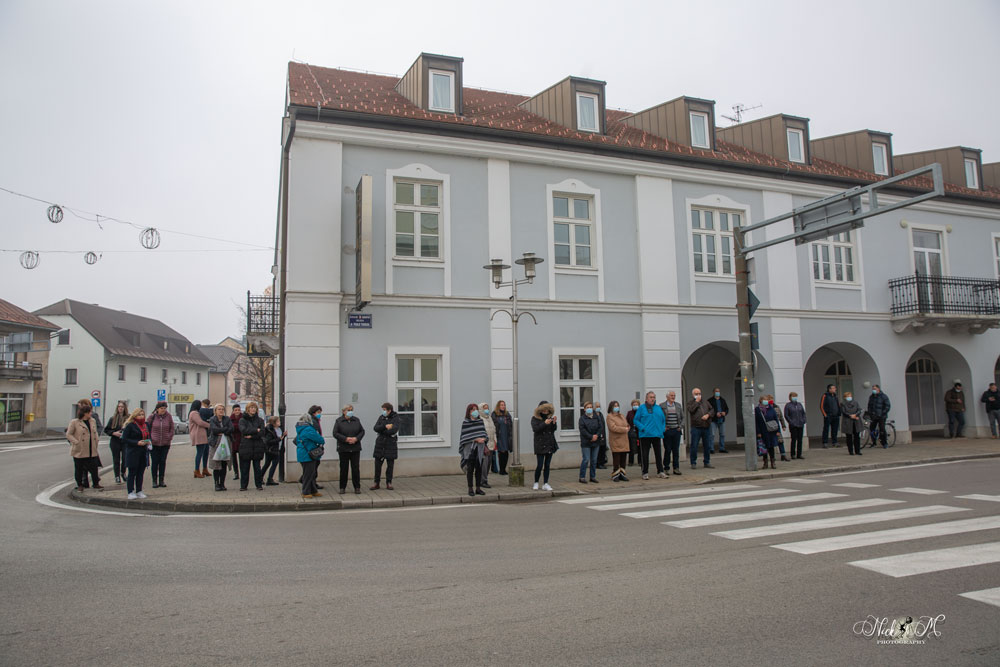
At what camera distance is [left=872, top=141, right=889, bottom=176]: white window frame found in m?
22.7

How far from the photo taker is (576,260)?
17.3m

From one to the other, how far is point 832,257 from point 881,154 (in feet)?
16.9

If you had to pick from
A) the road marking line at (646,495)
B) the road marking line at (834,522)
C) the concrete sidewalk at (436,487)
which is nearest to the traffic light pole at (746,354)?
the concrete sidewalk at (436,487)

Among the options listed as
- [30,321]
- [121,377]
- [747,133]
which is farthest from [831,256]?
[121,377]

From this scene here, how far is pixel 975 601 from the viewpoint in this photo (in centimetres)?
526

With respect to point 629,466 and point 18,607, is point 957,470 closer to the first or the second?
point 629,466

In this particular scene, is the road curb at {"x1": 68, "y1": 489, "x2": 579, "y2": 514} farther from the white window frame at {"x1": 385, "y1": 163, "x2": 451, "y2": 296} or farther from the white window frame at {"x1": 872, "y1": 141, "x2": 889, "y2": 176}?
the white window frame at {"x1": 872, "y1": 141, "x2": 889, "y2": 176}

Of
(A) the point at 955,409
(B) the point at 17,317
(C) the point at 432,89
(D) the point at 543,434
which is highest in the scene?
(C) the point at 432,89

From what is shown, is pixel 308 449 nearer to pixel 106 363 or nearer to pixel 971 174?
pixel 971 174

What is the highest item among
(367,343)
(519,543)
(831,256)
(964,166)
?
(964,166)

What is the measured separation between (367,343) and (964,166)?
2150 cm

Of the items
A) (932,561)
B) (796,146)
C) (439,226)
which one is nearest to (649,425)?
(439,226)

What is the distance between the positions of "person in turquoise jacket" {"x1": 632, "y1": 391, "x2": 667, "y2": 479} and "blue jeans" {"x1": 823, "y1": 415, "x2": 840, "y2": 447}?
7.94 meters

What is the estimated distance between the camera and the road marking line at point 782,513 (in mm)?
9039
